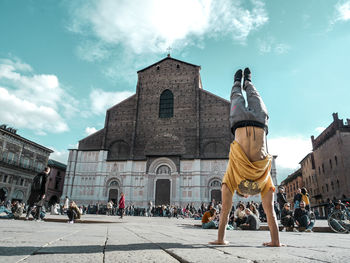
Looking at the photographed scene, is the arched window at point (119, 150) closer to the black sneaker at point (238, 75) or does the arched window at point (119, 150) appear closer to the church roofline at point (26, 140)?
the church roofline at point (26, 140)

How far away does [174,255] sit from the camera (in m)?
1.68

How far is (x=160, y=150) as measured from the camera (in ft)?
84.7

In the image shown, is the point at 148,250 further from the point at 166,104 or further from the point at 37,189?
the point at 166,104

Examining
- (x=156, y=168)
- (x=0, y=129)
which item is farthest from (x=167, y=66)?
(x=0, y=129)

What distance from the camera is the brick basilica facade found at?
958 inches

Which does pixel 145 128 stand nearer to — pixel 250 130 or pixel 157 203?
pixel 157 203

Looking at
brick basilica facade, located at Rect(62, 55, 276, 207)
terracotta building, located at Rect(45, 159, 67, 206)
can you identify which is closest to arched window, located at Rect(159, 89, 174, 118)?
brick basilica facade, located at Rect(62, 55, 276, 207)

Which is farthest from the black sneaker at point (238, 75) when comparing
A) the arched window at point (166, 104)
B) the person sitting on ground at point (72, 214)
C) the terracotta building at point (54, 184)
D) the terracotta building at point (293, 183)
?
the terracotta building at point (293, 183)

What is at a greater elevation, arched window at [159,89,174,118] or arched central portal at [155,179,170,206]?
arched window at [159,89,174,118]

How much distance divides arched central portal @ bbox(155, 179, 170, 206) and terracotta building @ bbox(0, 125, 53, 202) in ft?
63.6

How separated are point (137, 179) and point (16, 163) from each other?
17687 millimetres

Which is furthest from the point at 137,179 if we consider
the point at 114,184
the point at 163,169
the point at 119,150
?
the point at 119,150

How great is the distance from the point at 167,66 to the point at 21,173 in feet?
78.9

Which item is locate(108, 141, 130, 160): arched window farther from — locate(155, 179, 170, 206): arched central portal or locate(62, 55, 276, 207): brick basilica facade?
locate(155, 179, 170, 206): arched central portal
